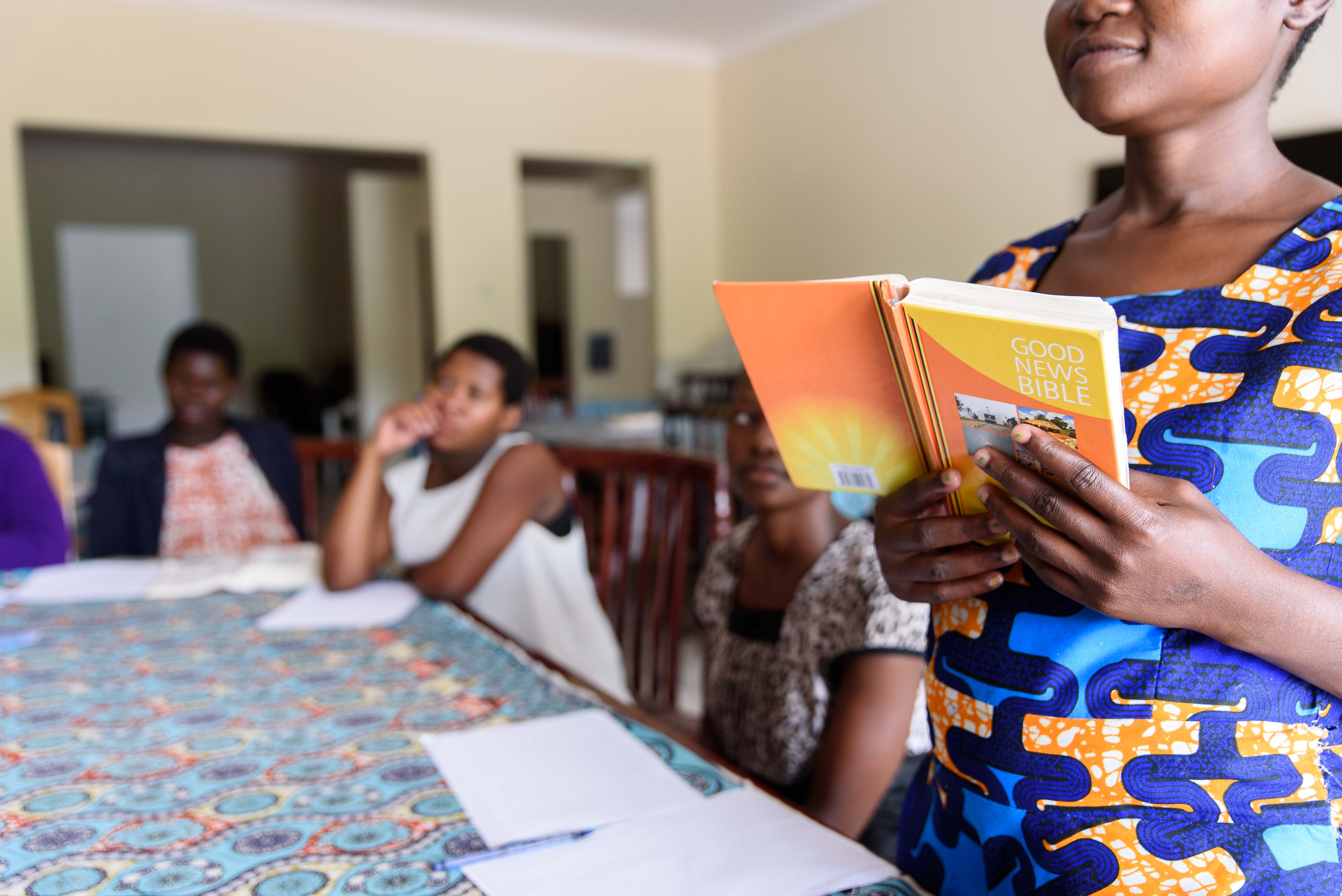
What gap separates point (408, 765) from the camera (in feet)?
3.13

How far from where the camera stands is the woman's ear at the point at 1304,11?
2.23ft

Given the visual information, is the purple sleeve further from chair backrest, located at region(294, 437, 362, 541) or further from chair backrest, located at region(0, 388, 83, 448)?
chair backrest, located at region(0, 388, 83, 448)

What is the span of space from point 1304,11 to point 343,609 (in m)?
1.46

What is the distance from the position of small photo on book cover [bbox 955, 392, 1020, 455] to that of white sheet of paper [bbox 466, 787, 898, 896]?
34 cm

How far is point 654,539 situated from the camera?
1784mm

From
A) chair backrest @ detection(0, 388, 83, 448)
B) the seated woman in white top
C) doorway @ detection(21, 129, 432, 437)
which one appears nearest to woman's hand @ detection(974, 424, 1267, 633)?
the seated woman in white top

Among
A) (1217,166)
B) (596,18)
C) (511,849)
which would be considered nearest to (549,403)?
(596,18)

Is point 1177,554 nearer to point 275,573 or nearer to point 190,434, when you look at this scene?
point 275,573

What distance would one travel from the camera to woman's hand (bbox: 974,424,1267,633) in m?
0.57

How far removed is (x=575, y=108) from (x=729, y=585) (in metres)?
5.43

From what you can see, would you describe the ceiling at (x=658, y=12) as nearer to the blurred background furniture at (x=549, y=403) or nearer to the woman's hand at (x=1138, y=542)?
the blurred background furniture at (x=549, y=403)

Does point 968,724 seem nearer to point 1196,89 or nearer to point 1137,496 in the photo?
point 1137,496

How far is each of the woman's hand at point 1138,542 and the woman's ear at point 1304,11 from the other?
358 mm

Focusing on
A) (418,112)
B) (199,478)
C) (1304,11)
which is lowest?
(199,478)
